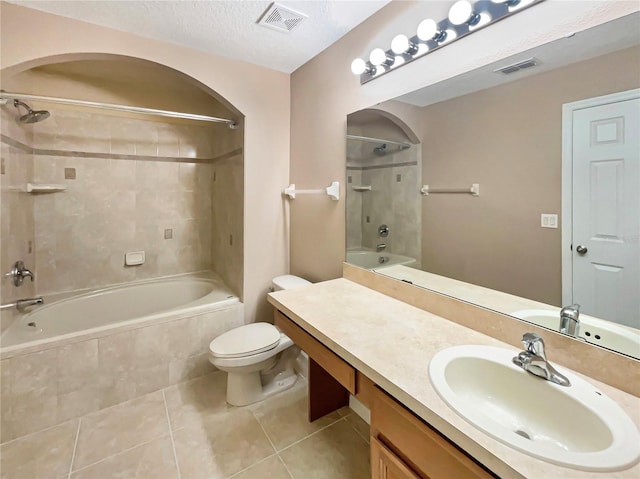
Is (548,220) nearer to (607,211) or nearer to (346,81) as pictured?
(607,211)

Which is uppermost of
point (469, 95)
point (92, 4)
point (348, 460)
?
point (92, 4)

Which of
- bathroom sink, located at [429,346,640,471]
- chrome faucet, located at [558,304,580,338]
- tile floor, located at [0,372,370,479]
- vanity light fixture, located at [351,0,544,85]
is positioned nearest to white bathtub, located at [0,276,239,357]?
tile floor, located at [0,372,370,479]

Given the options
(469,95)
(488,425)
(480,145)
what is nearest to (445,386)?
(488,425)

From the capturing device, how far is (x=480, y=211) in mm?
1207

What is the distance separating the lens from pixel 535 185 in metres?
1.02

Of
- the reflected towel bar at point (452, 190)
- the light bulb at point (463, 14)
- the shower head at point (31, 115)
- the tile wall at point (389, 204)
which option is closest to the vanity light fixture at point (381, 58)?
the light bulb at point (463, 14)

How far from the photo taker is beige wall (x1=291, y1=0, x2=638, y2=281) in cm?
97

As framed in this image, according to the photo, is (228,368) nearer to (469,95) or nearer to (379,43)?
(469,95)

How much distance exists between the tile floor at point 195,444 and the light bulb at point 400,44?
81.9 inches

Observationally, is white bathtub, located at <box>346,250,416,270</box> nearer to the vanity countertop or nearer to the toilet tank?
the vanity countertop

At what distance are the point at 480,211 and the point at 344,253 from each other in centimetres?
91

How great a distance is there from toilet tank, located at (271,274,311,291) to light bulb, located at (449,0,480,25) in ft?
5.75

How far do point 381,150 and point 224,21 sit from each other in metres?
1.22

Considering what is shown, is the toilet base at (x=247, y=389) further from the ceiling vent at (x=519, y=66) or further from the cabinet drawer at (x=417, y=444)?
the ceiling vent at (x=519, y=66)
